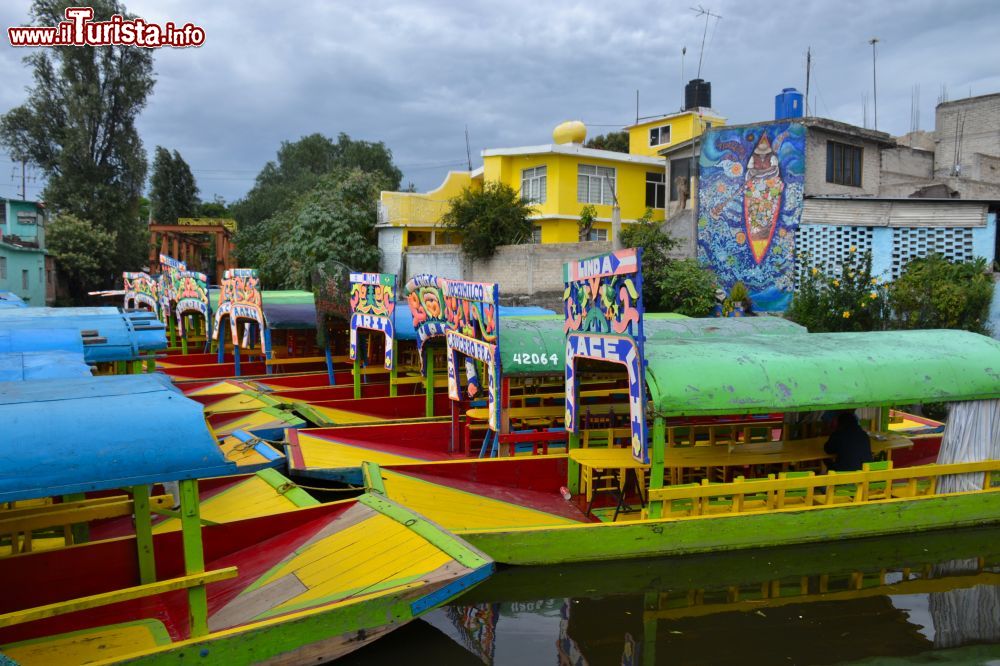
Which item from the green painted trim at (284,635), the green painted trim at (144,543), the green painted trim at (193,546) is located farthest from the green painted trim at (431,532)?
the green painted trim at (144,543)

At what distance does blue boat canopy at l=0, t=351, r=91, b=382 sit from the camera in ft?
24.4

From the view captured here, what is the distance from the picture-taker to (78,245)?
126 feet

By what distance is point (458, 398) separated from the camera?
11.2 m

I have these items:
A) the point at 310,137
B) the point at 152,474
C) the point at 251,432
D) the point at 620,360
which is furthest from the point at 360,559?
the point at 310,137

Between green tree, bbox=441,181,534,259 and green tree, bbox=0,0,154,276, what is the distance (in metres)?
22.7

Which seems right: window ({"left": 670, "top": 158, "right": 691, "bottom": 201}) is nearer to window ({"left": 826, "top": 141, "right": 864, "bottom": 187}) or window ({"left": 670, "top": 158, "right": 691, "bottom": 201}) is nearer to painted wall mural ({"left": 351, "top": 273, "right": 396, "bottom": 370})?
window ({"left": 826, "top": 141, "right": 864, "bottom": 187})

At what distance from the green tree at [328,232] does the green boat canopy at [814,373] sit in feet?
72.8

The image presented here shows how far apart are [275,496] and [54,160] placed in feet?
135

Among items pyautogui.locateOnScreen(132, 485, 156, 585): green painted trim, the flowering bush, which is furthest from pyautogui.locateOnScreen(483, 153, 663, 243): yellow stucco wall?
pyautogui.locateOnScreen(132, 485, 156, 585): green painted trim

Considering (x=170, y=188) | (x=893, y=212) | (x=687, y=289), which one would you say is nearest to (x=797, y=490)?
(x=687, y=289)

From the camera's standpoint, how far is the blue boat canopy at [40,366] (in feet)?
24.4

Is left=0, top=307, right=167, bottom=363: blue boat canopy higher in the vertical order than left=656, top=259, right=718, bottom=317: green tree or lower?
lower

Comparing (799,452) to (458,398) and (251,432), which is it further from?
(251,432)

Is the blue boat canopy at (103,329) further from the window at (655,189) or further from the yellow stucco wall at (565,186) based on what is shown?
the window at (655,189)
